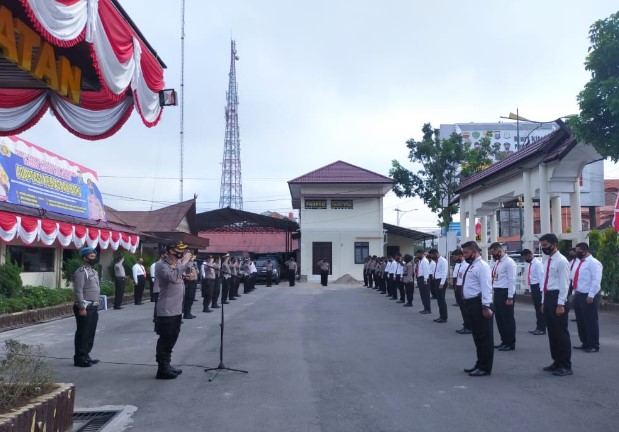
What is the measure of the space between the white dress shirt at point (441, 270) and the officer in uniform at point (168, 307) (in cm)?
893

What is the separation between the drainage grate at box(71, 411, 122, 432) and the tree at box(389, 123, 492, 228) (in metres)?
30.4

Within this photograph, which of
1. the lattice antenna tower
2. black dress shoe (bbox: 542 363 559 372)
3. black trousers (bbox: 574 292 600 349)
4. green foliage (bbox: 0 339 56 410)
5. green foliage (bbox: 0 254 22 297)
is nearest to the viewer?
green foliage (bbox: 0 339 56 410)

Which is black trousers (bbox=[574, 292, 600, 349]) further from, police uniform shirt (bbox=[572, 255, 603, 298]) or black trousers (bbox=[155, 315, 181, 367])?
black trousers (bbox=[155, 315, 181, 367])

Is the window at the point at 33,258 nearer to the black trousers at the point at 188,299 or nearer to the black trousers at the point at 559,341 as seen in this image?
the black trousers at the point at 188,299

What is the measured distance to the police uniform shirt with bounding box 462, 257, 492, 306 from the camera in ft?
26.4

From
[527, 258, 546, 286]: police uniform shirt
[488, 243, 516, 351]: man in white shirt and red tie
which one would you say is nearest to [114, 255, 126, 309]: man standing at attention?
[527, 258, 546, 286]: police uniform shirt

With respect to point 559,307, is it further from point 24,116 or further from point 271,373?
point 24,116

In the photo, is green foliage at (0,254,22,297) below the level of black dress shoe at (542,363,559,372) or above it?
above

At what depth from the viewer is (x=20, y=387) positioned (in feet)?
16.9

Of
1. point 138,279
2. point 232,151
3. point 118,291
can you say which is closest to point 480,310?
point 118,291

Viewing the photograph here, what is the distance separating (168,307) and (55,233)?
12.5 meters

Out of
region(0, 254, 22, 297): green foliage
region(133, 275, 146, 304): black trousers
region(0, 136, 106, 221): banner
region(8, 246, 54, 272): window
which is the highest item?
region(0, 136, 106, 221): banner

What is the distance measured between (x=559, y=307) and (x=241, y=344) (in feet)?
18.1

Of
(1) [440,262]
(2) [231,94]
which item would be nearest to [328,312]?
(1) [440,262]
